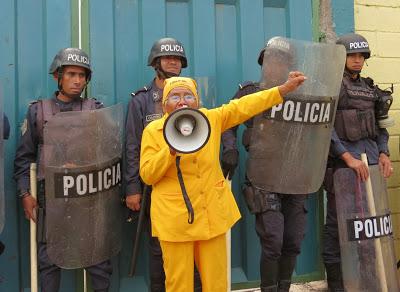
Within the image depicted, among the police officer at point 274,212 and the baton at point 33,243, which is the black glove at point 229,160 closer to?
the police officer at point 274,212

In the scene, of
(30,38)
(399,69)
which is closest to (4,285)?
(30,38)

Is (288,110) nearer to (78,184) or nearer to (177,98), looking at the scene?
(177,98)

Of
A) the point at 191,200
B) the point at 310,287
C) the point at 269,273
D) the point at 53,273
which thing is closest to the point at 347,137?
the point at 269,273

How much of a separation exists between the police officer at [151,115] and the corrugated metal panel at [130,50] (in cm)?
31

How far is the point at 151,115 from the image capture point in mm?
3441

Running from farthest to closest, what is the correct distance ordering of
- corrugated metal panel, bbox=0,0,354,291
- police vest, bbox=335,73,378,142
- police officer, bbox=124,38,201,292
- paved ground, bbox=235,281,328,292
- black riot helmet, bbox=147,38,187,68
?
paved ground, bbox=235,281,328,292 < police vest, bbox=335,73,378,142 < corrugated metal panel, bbox=0,0,354,291 < black riot helmet, bbox=147,38,187,68 < police officer, bbox=124,38,201,292

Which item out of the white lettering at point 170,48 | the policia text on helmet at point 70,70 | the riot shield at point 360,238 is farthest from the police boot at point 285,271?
the policia text on helmet at point 70,70

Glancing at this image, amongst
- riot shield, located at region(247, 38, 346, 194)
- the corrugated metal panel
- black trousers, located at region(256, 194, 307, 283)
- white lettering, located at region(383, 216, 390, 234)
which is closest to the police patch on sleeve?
the corrugated metal panel

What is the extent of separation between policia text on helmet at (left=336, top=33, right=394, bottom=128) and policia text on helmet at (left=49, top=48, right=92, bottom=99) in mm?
2041

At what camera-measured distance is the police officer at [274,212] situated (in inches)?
127

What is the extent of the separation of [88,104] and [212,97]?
1075mm

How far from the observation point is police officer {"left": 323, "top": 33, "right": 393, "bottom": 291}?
371 centimetres

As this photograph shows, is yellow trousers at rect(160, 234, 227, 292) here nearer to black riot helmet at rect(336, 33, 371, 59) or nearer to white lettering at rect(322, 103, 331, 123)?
white lettering at rect(322, 103, 331, 123)

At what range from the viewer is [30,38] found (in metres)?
3.60
